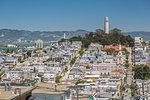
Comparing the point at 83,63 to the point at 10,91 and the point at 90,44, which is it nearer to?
the point at 90,44

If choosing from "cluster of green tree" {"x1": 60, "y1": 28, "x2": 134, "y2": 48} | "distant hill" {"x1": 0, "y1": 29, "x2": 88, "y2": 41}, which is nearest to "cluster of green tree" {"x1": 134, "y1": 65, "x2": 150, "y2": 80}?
"cluster of green tree" {"x1": 60, "y1": 28, "x2": 134, "y2": 48}

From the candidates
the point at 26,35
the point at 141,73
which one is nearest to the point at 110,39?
the point at 141,73

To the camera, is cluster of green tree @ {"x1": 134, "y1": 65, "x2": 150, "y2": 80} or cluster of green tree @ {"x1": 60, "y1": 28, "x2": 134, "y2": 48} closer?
cluster of green tree @ {"x1": 134, "y1": 65, "x2": 150, "y2": 80}

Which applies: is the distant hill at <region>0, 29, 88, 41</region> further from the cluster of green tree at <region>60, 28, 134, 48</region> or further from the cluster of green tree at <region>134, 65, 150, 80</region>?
the cluster of green tree at <region>134, 65, 150, 80</region>

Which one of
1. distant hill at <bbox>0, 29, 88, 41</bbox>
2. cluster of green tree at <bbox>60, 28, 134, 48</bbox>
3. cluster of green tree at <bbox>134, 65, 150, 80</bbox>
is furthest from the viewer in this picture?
distant hill at <bbox>0, 29, 88, 41</bbox>

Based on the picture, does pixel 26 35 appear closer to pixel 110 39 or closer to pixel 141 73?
pixel 110 39

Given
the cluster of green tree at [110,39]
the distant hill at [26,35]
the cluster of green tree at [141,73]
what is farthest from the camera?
the distant hill at [26,35]

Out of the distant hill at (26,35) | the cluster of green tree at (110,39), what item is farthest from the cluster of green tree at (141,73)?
the distant hill at (26,35)

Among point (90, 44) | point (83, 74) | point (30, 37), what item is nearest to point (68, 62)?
point (83, 74)

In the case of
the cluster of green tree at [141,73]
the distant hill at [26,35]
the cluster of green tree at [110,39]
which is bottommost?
the cluster of green tree at [141,73]

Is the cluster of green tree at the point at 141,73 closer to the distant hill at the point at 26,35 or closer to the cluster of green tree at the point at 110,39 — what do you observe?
the cluster of green tree at the point at 110,39

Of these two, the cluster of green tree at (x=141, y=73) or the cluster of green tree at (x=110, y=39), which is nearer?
the cluster of green tree at (x=141, y=73)
